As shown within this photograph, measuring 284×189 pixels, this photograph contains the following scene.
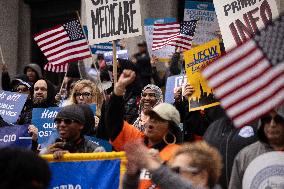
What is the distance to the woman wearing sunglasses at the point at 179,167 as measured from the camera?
3744 millimetres

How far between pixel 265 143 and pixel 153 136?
0.88 m

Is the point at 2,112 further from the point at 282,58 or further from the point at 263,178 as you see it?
the point at 282,58

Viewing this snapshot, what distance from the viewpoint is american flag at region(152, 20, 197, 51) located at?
34.3 ft

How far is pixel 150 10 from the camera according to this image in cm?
1597

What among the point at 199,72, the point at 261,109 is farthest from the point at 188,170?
the point at 199,72

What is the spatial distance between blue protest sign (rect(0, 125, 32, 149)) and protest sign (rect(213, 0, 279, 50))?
2095mm

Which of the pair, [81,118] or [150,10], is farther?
[150,10]

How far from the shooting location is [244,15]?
22.5ft

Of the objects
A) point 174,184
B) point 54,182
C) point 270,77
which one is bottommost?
point 54,182

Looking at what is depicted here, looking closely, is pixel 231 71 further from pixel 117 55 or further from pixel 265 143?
pixel 117 55

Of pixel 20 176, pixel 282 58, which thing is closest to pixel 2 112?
pixel 282 58

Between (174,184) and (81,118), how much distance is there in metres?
2.29

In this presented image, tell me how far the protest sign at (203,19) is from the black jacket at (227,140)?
4337 millimetres

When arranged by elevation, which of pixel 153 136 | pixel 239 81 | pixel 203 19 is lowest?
pixel 153 136
